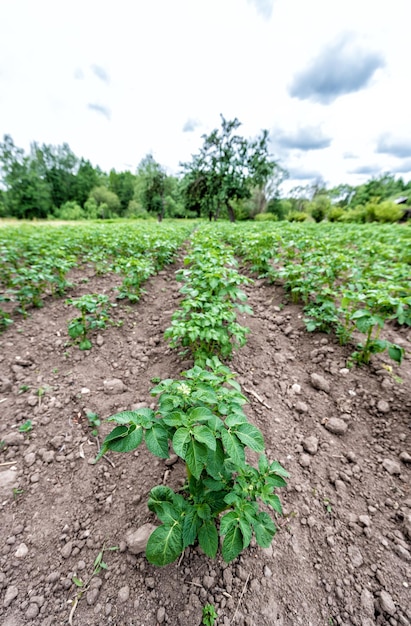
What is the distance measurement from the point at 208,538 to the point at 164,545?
222mm

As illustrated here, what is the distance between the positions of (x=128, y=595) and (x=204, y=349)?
1.82 meters

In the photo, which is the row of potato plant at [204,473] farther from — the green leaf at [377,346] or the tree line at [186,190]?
the tree line at [186,190]

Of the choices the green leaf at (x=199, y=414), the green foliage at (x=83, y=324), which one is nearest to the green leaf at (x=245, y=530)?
the green leaf at (x=199, y=414)

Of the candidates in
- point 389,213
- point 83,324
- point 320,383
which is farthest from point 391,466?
point 389,213

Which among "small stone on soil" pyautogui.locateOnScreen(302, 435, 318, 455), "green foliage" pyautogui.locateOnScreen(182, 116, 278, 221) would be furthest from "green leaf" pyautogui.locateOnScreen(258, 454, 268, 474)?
"green foliage" pyautogui.locateOnScreen(182, 116, 278, 221)

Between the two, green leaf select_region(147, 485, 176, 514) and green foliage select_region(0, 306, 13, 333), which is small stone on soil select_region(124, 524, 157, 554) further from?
green foliage select_region(0, 306, 13, 333)

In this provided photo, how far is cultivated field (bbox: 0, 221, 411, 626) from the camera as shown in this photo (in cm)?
120

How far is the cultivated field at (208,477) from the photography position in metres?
1.20

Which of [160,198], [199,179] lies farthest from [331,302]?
[160,198]

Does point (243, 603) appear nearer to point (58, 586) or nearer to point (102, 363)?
point (58, 586)

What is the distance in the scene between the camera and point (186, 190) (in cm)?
2681

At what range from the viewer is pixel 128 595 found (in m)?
1.23

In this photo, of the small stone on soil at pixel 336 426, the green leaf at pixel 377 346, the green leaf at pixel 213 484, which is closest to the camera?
the green leaf at pixel 213 484

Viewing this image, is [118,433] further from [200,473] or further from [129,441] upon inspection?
[200,473]
